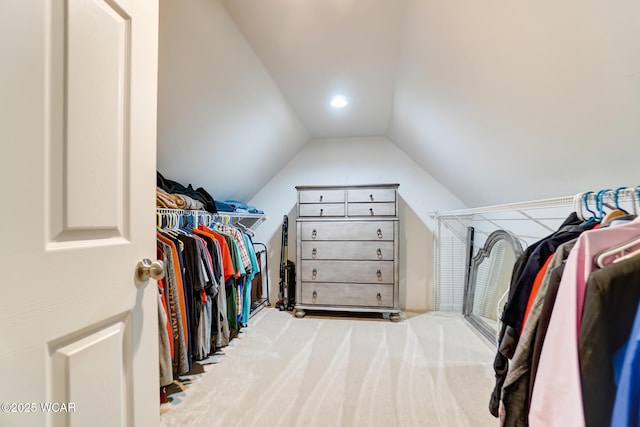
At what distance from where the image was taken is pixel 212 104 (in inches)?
74.1

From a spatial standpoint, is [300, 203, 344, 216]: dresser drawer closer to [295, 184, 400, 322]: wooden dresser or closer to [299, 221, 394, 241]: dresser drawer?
[295, 184, 400, 322]: wooden dresser

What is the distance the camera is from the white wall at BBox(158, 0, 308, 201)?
55.1 inches

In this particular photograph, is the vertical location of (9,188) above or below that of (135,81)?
below

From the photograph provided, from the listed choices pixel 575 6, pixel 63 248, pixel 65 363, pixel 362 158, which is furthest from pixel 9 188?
pixel 362 158

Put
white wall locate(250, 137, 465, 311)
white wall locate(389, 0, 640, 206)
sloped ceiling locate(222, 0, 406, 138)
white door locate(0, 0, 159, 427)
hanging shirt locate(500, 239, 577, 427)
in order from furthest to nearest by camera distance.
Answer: white wall locate(250, 137, 465, 311), sloped ceiling locate(222, 0, 406, 138), white wall locate(389, 0, 640, 206), hanging shirt locate(500, 239, 577, 427), white door locate(0, 0, 159, 427)

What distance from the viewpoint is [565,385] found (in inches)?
22.3

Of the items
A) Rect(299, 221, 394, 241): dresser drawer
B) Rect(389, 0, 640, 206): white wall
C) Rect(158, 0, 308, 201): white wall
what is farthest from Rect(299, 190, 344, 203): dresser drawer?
Rect(389, 0, 640, 206): white wall

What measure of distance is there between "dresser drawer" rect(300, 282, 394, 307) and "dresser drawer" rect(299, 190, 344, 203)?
0.96 metres

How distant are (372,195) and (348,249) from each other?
667mm

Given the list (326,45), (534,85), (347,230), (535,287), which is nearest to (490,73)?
(534,85)

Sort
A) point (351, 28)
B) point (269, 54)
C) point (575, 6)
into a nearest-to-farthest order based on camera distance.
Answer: point (575, 6), point (351, 28), point (269, 54)

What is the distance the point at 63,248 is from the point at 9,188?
0.46ft

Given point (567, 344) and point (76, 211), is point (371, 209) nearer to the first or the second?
point (567, 344)

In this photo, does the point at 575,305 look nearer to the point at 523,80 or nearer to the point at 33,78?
the point at 523,80
